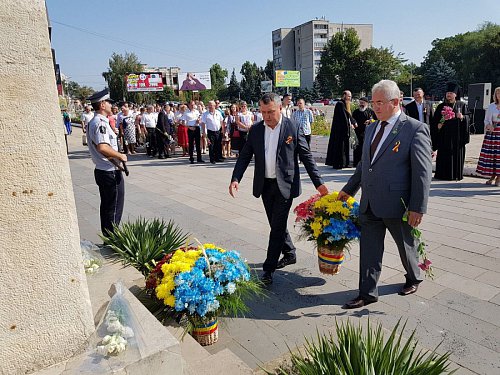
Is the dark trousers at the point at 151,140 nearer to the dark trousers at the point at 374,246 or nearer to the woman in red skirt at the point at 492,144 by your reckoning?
the woman in red skirt at the point at 492,144

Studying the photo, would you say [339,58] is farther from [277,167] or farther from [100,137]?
[277,167]

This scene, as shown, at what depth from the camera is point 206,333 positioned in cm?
296

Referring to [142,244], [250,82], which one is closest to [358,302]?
[142,244]

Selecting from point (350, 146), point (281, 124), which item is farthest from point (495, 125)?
point (281, 124)

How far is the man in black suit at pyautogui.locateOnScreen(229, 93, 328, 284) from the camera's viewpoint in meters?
4.01

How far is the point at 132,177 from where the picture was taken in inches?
429

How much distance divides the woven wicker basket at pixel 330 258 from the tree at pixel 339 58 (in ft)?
204

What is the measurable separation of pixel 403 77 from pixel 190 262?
6837cm

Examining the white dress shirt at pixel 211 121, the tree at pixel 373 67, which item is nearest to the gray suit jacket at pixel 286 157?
the white dress shirt at pixel 211 121

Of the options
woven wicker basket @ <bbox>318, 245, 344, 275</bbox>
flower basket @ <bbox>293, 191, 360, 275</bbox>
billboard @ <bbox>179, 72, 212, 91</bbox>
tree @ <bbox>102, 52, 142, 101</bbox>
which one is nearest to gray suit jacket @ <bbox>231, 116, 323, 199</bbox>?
flower basket @ <bbox>293, 191, 360, 275</bbox>

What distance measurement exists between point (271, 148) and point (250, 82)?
306ft

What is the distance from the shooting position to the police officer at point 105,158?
458 centimetres

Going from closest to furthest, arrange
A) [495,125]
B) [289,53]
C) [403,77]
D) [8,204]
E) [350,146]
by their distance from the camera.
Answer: [8,204] → [495,125] → [350,146] → [403,77] → [289,53]

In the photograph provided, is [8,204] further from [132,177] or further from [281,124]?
[132,177]
